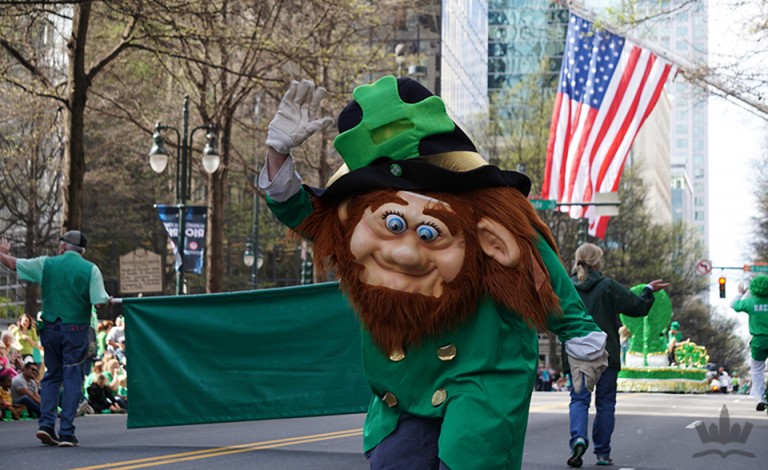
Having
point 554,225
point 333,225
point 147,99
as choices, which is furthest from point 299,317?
point 554,225

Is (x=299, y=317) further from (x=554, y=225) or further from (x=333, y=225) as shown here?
(x=554, y=225)

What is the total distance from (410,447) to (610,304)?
5.42 meters

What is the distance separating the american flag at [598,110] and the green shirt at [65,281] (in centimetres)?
1721

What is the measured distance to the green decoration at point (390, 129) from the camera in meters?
5.24

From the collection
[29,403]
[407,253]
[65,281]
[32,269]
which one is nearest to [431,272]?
[407,253]

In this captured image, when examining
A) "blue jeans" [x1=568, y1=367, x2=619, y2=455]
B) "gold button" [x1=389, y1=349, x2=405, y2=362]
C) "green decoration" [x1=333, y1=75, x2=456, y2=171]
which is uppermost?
"green decoration" [x1=333, y1=75, x2=456, y2=171]

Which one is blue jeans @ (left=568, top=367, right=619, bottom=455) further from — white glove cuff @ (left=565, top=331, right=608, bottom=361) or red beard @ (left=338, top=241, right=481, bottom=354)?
red beard @ (left=338, top=241, right=481, bottom=354)

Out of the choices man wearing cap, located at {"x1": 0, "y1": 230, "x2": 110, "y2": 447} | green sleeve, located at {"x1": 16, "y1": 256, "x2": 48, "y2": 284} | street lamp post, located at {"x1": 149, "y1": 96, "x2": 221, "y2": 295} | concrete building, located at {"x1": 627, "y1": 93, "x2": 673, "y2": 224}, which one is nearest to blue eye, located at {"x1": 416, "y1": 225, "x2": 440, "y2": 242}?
man wearing cap, located at {"x1": 0, "y1": 230, "x2": 110, "y2": 447}

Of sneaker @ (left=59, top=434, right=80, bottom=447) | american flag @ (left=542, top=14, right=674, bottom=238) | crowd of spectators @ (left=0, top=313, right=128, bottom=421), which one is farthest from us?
american flag @ (left=542, top=14, right=674, bottom=238)

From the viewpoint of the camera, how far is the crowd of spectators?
637 inches

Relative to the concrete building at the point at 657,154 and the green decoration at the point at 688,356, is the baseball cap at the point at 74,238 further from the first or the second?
the concrete building at the point at 657,154

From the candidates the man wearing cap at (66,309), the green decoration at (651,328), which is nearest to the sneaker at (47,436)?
the man wearing cap at (66,309)

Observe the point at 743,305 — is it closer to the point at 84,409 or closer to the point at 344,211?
the point at 84,409

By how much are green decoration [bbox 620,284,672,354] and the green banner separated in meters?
20.6
